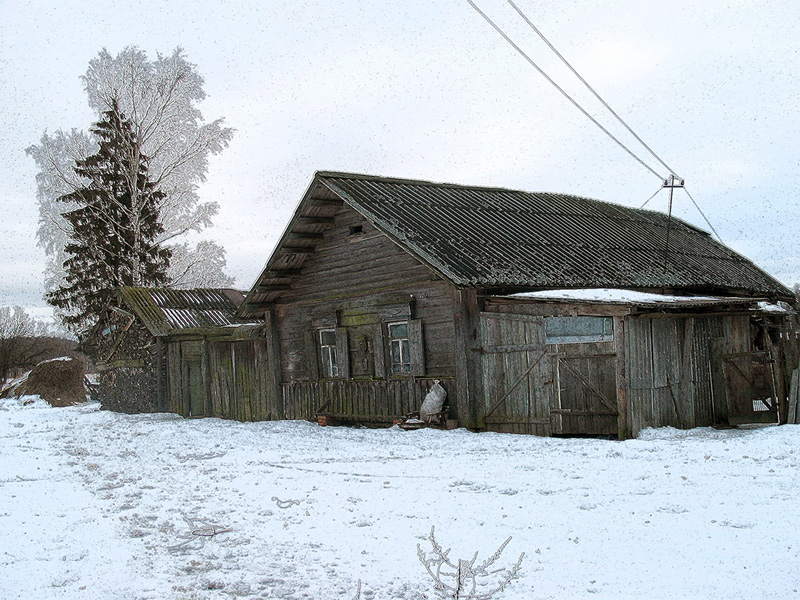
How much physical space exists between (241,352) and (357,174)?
6271 millimetres

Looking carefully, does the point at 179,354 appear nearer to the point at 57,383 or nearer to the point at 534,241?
the point at 57,383

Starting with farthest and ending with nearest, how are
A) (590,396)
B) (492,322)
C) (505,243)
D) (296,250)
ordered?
(296,250), (505,243), (590,396), (492,322)

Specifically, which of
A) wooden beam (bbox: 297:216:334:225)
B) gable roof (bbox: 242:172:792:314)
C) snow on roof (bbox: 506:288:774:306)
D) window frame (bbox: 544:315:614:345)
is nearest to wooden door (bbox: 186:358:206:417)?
gable roof (bbox: 242:172:792:314)

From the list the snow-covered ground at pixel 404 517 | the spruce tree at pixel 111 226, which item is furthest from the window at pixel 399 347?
the spruce tree at pixel 111 226

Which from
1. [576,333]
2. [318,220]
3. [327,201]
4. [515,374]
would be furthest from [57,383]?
[576,333]

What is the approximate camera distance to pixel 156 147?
28.8 m

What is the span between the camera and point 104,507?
8500 mm

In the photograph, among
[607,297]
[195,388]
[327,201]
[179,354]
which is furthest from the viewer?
[179,354]

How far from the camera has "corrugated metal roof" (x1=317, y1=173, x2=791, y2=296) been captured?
15.0 metres

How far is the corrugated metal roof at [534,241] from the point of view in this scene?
591 inches

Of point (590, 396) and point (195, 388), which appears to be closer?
point (590, 396)

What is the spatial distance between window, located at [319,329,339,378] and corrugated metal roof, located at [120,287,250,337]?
632 centimetres

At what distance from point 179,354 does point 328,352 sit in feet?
23.5

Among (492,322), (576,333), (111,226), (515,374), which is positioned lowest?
(515,374)
